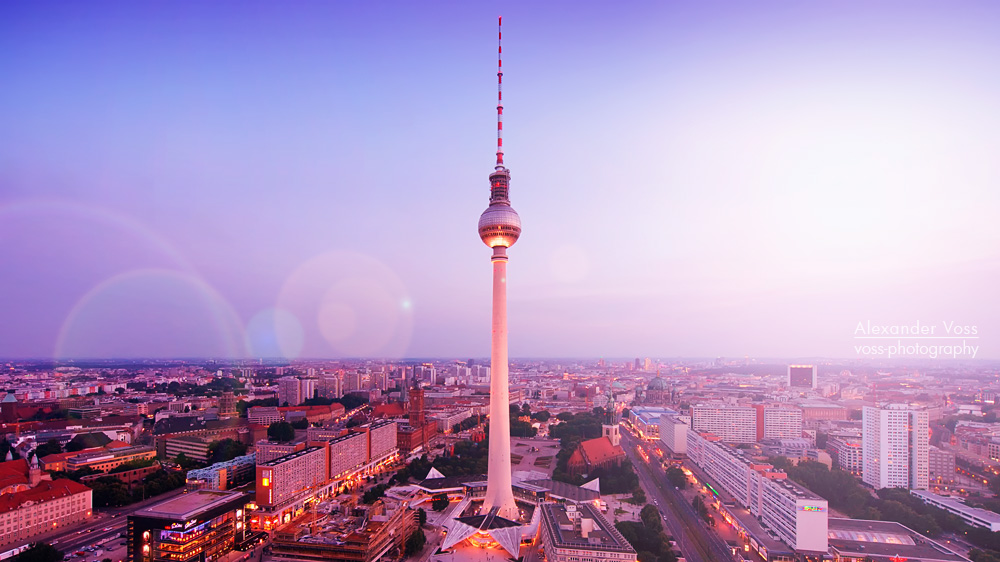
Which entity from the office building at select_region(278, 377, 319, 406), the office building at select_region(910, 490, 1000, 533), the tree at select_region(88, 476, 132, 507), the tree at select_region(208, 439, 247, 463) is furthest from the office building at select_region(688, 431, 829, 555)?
the office building at select_region(278, 377, 319, 406)

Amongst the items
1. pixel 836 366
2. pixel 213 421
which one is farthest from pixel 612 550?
pixel 836 366

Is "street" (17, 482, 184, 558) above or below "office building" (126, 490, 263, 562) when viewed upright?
below

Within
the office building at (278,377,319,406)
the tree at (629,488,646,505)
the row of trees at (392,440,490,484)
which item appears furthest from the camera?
the office building at (278,377,319,406)

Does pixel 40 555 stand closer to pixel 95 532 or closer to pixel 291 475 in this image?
pixel 95 532

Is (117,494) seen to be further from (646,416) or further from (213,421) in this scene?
(646,416)

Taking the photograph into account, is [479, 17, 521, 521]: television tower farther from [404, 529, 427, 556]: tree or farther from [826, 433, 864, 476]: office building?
[826, 433, 864, 476]: office building

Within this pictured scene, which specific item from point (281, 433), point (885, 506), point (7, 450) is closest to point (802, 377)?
point (885, 506)

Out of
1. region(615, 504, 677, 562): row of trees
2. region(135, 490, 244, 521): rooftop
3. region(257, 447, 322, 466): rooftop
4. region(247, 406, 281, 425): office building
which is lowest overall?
region(247, 406, 281, 425): office building
